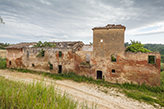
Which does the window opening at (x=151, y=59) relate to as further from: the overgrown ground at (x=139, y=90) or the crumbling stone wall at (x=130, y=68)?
the overgrown ground at (x=139, y=90)

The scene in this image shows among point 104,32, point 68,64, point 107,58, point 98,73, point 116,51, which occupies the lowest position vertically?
point 98,73

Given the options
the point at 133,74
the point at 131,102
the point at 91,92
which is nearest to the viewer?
the point at 131,102

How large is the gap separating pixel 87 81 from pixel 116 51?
521 cm

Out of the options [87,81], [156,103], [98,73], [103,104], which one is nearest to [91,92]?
[103,104]

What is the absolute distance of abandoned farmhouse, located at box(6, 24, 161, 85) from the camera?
459 inches

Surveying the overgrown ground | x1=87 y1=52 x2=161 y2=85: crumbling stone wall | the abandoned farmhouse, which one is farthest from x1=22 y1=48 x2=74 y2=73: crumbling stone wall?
x1=87 y1=52 x2=161 y2=85: crumbling stone wall

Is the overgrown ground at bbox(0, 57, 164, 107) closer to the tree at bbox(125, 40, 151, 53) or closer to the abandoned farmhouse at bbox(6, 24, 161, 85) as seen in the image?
the abandoned farmhouse at bbox(6, 24, 161, 85)

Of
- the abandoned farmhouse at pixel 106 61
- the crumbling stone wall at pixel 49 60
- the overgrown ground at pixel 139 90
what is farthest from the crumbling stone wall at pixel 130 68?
the crumbling stone wall at pixel 49 60

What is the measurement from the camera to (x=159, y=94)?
10109 millimetres

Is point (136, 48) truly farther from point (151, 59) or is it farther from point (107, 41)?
point (107, 41)

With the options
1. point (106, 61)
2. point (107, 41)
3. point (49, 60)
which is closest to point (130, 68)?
point (106, 61)

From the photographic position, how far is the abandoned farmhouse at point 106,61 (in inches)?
459

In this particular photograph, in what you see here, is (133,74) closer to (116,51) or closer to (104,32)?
(116,51)

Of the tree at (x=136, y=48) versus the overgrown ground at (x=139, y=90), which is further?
the tree at (x=136, y=48)
